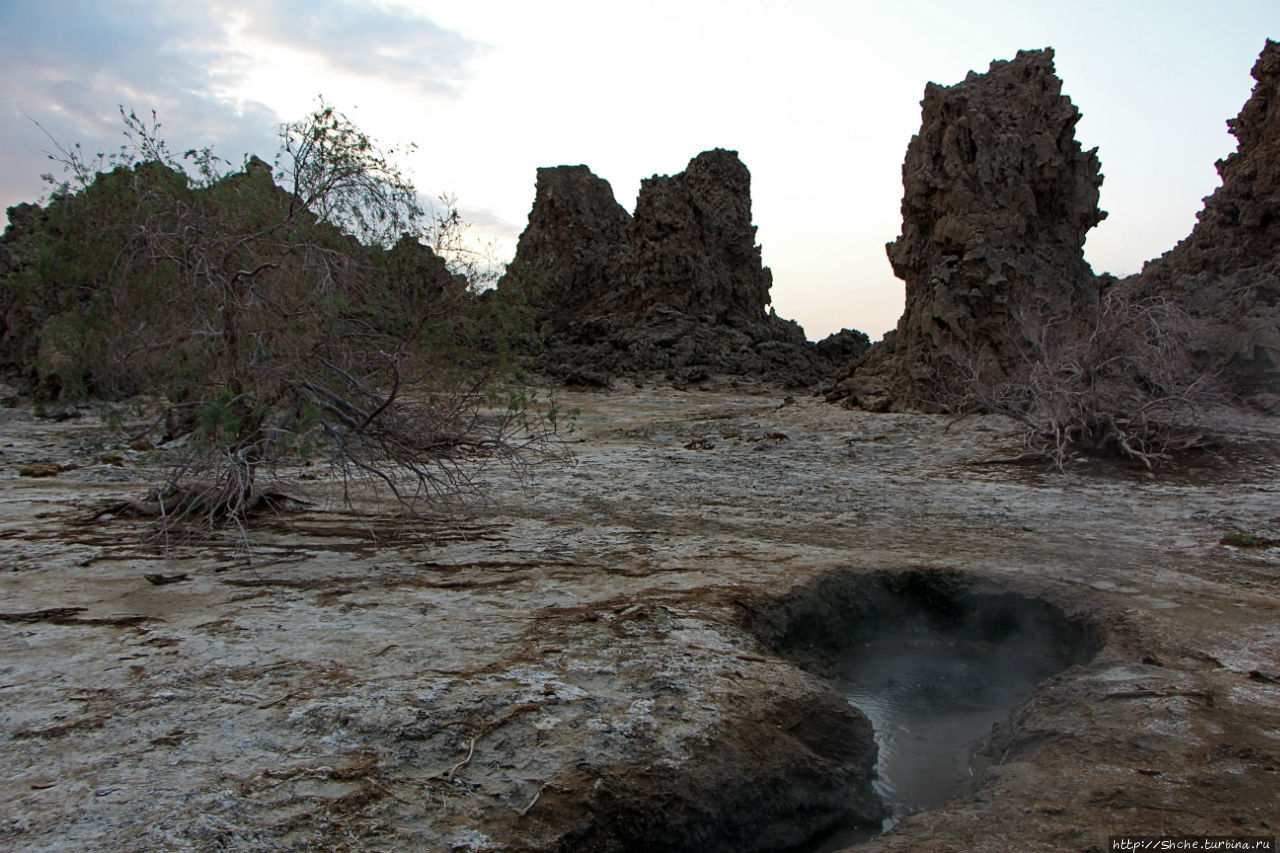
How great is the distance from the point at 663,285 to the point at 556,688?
21802 mm

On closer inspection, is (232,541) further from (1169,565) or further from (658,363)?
(658,363)

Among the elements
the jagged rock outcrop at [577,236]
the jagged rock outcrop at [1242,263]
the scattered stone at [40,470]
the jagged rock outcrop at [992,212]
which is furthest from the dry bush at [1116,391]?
the jagged rock outcrop at [577,236]

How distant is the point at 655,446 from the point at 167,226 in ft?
19.2

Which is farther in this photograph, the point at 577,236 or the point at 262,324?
the point at 577,236

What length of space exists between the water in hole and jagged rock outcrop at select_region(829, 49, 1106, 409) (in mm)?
8232

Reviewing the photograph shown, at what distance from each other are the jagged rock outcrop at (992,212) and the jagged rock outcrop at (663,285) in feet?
25.6

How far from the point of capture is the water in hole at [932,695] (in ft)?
10.4

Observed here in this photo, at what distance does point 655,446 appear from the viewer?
32.6 feet

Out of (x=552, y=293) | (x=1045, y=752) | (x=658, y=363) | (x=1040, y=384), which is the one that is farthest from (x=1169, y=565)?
(x=552, y=293)

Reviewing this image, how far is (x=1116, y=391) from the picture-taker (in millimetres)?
8672

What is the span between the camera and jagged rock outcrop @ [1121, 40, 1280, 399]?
995 cm


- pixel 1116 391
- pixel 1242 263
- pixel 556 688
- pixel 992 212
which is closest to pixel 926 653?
pixel 556 688

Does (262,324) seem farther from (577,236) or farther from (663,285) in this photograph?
(577,236)

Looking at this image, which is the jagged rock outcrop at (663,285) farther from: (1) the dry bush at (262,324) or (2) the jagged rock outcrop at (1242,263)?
(1) the dry bush at (262,324)
